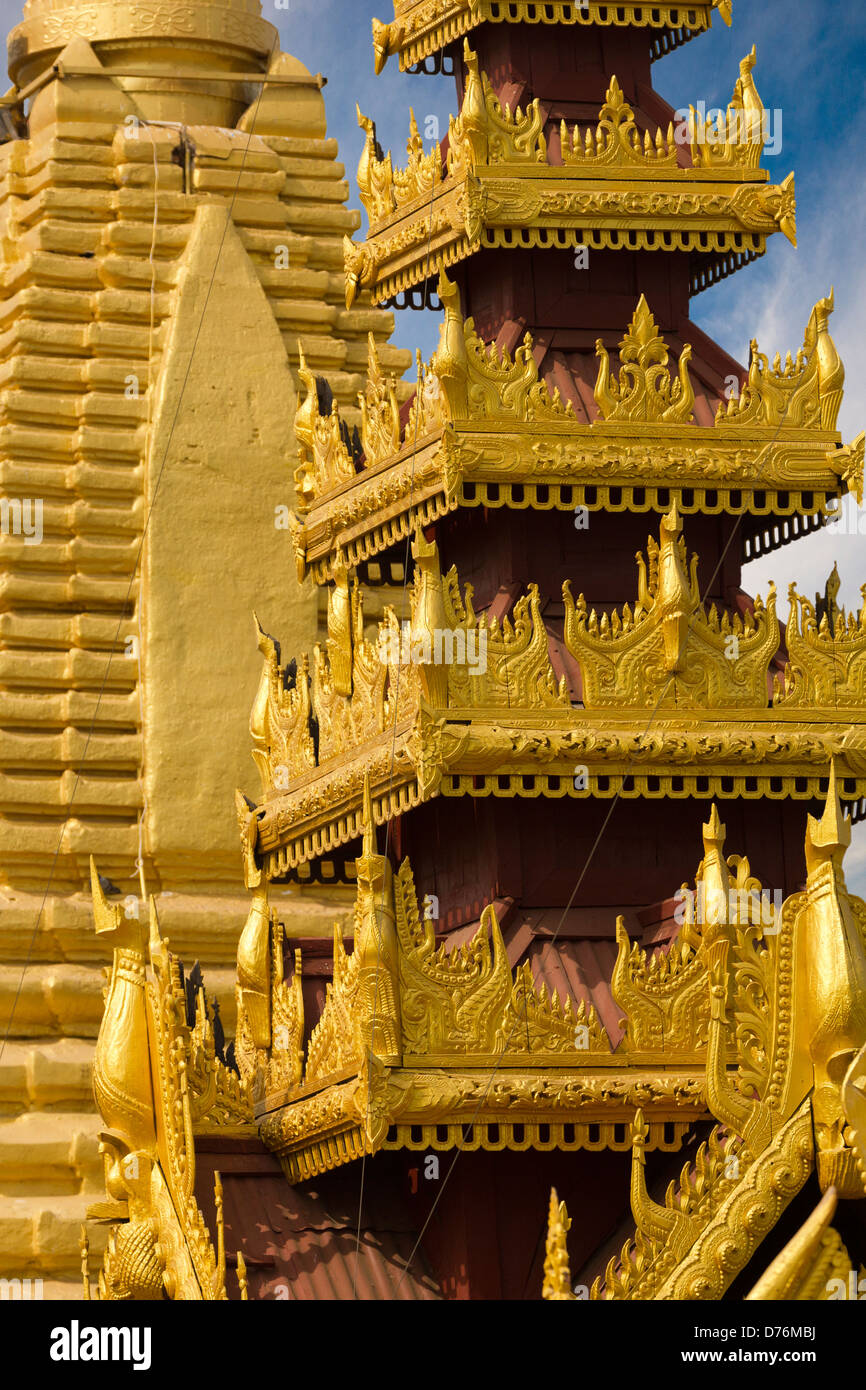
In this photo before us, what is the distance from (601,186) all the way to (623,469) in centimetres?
218

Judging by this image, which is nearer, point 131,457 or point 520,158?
point 520,158

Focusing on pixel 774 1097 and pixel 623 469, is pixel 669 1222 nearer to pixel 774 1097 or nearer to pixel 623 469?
pixel 774 1097

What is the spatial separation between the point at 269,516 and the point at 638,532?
573 inches

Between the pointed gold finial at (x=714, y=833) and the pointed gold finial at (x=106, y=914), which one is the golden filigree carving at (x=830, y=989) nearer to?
the pointed gold finial at (x=714, y=833)

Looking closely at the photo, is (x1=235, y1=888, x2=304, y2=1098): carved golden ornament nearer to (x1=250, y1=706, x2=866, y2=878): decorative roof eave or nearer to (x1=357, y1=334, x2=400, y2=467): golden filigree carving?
(x1=250, y1=706, x2=866, y2=878): decorative roof eave

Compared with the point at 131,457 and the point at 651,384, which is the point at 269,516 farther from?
the point at 651,384

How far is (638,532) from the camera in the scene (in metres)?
24.4

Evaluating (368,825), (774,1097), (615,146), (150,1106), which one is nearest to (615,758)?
(368,825)

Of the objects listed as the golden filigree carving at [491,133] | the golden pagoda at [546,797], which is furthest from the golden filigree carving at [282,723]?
the golden filigree carving at [491,133]

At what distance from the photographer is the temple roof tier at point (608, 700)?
888 inches

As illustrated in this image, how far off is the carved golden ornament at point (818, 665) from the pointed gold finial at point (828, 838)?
2.14 meters
